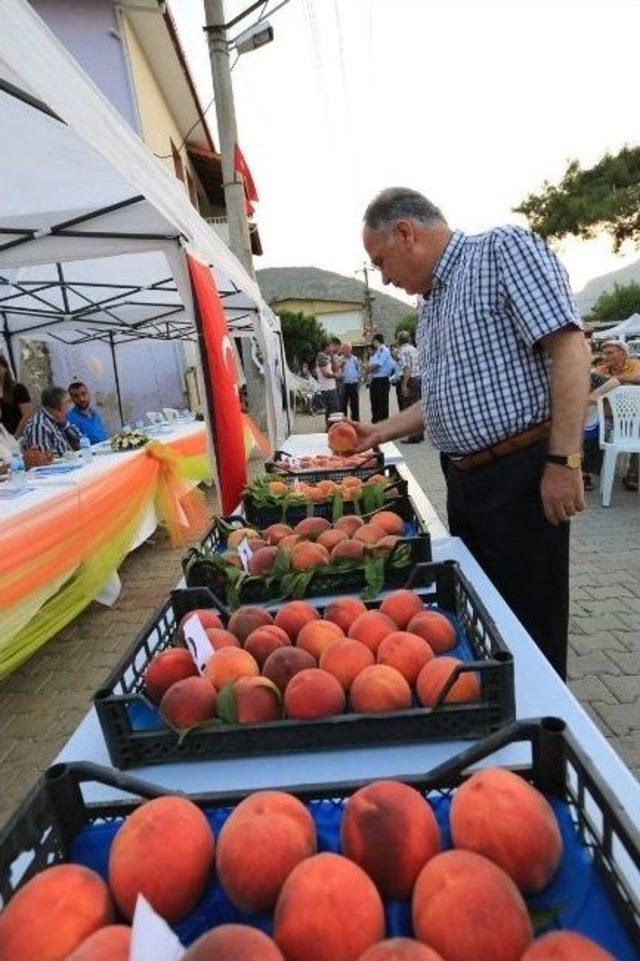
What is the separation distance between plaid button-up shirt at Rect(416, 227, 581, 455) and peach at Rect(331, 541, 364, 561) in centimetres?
49

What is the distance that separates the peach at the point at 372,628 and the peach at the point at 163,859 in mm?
591

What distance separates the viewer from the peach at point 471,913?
632mm

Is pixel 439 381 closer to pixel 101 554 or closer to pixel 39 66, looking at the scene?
pixel 39 66

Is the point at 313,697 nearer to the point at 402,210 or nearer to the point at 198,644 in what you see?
the point at 198,644

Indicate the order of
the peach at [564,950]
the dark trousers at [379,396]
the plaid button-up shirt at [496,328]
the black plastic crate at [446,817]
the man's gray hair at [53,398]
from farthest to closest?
the dark trousers at [379,396], the man's gray hair at [53,398], the plaid button-up shirt at [496,328], the black plastic crate at [446,817], the peach at [564,950]

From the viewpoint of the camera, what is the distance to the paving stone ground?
9.32 feet

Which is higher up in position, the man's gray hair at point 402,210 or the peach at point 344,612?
the man's gray hair at point 402,210

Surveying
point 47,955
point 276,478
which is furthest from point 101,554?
point 47,955

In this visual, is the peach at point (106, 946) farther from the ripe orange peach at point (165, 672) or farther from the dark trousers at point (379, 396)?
the dark trousers at point (379, 396)

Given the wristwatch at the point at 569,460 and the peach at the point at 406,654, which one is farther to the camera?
the wristwatch at the point at 569,460

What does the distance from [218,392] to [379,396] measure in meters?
10.1

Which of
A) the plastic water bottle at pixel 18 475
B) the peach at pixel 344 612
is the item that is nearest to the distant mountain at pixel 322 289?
the plastic water bottle at pixel 18 475

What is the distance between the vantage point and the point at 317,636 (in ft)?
4.43

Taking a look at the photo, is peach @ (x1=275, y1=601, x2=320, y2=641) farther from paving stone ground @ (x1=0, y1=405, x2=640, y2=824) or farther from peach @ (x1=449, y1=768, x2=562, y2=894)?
paving stone ground @ (x1=0, y1=405, x2=640, y2=824)
